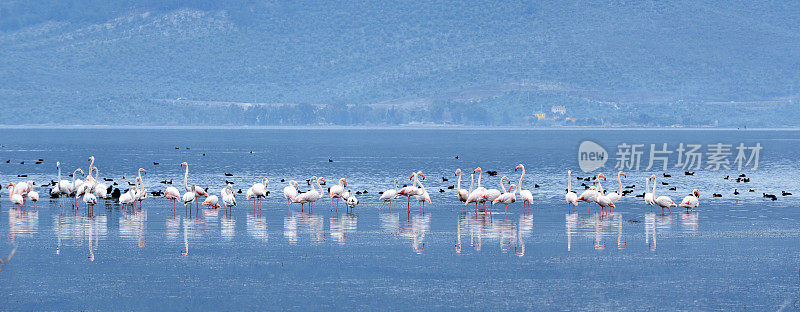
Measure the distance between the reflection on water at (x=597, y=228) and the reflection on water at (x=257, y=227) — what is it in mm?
7685

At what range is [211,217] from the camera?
32.7m

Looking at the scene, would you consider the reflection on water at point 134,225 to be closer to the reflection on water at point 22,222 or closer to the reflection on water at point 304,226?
the reflection on water at point 22,222

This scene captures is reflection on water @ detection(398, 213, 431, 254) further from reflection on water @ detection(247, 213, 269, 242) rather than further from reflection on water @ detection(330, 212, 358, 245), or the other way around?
reflection on water @ detection(247, 213, 269, 242)

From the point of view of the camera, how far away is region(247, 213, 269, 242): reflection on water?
28.0m

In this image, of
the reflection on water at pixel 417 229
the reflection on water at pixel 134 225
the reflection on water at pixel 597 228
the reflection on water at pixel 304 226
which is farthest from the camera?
the reflection on water at pixel 304 226

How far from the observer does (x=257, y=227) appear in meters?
30.1

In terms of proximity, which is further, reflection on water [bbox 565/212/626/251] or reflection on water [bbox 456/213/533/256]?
reflection on water [bbox 565/212/626/251]

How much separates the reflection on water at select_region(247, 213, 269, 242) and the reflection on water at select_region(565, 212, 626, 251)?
7.69 m

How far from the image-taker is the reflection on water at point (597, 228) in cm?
2694

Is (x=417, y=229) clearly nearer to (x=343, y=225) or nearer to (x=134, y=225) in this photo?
(x=343, y=225)

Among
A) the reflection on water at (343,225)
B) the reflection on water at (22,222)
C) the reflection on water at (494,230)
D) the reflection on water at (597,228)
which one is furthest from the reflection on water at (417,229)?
the reflection on water at (22,222)

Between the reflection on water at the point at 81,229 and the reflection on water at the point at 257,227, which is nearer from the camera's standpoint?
the reflection on water at the point at 81,229

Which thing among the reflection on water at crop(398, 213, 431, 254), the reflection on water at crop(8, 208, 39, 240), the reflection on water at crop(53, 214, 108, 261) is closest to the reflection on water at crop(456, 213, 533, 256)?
the reflection on water at crop(398, 213, 431, 254)

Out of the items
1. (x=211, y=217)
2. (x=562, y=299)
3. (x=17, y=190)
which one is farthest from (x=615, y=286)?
(x=17, y=190)
